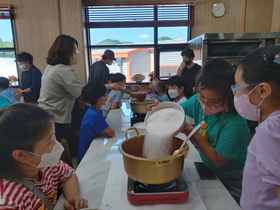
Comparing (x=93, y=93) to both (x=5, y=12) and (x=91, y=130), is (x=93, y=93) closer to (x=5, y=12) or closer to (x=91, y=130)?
(x=91, y=130)

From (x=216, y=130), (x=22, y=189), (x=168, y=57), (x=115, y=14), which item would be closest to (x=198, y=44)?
(x=168, y=57)

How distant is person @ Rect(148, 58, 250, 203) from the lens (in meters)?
0.89

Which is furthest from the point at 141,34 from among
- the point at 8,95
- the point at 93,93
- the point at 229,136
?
the point at 229,136

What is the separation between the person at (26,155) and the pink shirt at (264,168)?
0.59 m

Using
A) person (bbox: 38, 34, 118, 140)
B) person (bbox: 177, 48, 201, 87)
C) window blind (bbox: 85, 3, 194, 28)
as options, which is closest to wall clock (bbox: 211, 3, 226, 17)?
window blind (bbox: 85, 3, 194, 28)

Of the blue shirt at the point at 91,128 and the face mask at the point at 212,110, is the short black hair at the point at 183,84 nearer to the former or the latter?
the blue shirt at the point at 91,128

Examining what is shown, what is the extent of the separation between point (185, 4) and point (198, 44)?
3.30 feet

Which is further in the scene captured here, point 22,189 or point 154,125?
point 154,125

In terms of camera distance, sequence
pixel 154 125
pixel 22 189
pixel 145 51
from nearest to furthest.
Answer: pixel 22 189, pixel 154 125, pixel 145 51

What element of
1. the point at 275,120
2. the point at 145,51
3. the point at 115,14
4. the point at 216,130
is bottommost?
the point at 216,130

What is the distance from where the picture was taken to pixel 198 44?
10.5 ft

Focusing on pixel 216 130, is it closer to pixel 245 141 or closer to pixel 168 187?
pixel 245 141

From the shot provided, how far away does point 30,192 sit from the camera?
69 centimetres

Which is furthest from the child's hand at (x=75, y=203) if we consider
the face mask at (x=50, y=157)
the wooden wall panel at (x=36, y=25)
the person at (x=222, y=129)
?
the wooden wall panel at (x=36, y=25)
